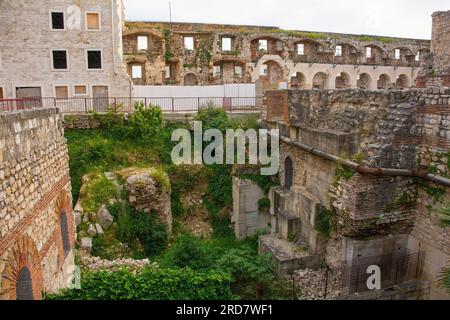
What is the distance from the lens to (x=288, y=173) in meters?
15.1

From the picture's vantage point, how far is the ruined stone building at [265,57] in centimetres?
2810

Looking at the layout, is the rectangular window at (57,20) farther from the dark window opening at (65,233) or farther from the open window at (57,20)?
the dark window opening at (65,233)

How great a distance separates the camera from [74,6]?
21594 millimetres

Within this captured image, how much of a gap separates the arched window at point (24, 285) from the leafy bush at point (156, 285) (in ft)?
8.97

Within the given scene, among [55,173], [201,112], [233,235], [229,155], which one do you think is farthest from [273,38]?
[55,173]

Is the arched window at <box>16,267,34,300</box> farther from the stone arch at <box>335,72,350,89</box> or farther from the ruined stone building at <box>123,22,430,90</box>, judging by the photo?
the stone arch at <box>335,72,350,89</box>

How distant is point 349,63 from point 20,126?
1253 inches

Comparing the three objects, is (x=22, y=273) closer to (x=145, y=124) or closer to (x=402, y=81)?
(x=145, y=124)

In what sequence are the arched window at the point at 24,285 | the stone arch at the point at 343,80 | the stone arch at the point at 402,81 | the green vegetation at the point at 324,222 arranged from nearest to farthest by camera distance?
the arched window at the point at 24,285 < the green vegetation at the point at 324,222 < the stone arch at the point at 343,80 < the stone arch at the point at 402,81

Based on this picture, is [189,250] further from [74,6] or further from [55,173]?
[74,6]

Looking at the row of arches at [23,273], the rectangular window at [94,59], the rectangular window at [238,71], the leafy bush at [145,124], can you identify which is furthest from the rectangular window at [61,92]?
the row of arches at [23,273]

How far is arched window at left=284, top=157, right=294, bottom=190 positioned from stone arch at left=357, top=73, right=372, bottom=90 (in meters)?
23.4

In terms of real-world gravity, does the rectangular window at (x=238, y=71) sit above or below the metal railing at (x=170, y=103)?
above

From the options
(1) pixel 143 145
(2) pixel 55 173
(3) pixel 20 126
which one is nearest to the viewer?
(3) pixel 20 126
